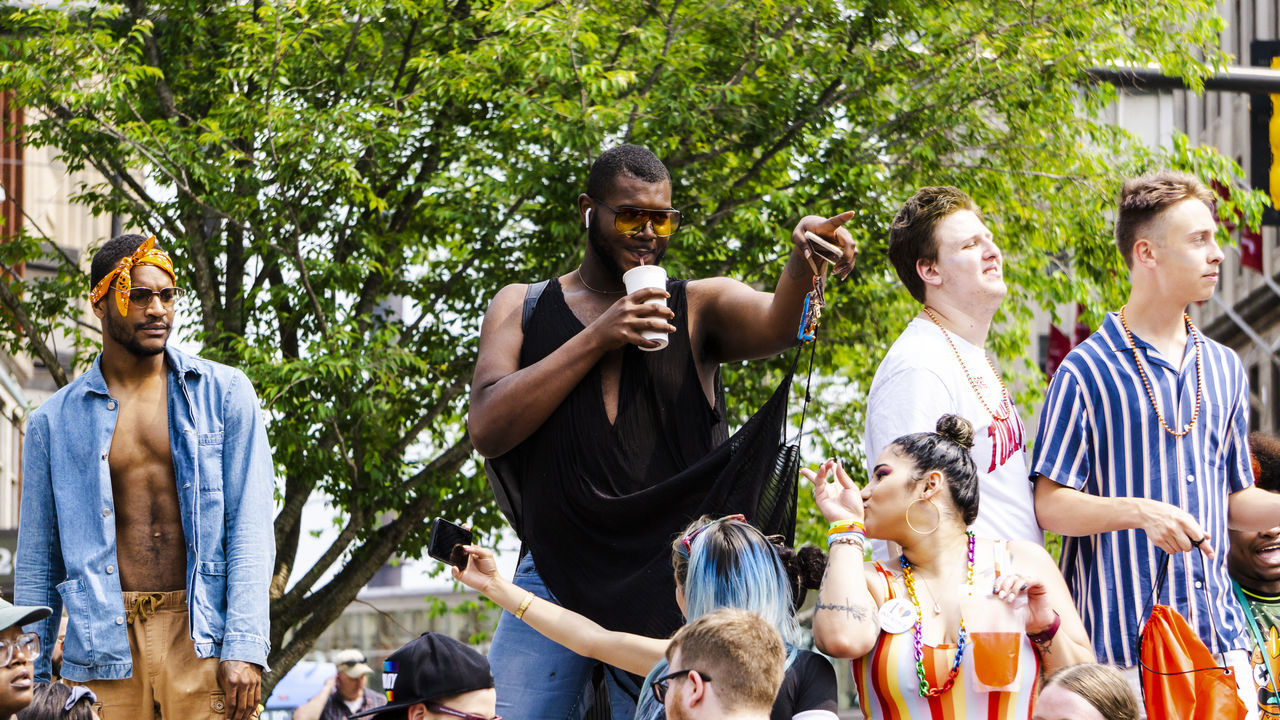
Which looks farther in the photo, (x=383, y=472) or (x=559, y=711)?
(x=383, y=472)

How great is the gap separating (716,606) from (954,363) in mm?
1112

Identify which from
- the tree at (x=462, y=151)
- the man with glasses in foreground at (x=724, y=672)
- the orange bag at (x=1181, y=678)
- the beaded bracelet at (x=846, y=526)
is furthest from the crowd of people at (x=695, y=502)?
the tree at (x=462, y=151)

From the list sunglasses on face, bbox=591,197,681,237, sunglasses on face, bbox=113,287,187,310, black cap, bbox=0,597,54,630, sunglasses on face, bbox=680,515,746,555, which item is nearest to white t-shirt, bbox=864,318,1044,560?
sunglasses on face, bbox=680,515,746,555

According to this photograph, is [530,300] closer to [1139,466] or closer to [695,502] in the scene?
[695,502]

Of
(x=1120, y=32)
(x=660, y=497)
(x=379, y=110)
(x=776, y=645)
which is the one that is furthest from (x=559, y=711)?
(x=1120, y=32)

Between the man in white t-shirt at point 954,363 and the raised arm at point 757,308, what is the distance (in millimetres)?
400

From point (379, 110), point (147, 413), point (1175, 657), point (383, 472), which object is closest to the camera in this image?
point (1175, 657)

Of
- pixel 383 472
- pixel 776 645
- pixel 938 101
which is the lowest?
pixel 383 472

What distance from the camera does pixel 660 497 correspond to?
4.12 meters

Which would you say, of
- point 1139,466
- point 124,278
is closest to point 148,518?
point 124,278

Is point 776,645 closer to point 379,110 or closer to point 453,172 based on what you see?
point 379,110

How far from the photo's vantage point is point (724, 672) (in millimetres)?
3400

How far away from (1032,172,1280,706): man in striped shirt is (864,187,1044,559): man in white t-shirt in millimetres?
108

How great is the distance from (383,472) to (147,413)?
7.53m
